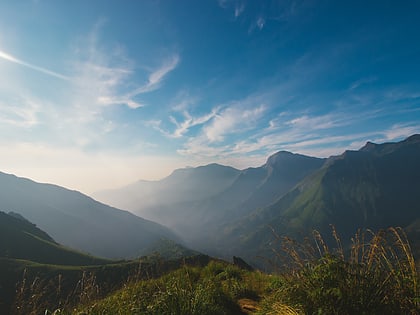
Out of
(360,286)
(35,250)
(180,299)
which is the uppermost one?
(360,286)

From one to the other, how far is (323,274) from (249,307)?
291 cm

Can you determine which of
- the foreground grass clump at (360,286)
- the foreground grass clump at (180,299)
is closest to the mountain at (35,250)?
the foreground grass clump at (180,299)

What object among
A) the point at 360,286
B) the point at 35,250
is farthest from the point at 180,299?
the point at 35,250

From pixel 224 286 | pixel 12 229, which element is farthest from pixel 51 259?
pixel 224 286

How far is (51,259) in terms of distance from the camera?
85.4 metres

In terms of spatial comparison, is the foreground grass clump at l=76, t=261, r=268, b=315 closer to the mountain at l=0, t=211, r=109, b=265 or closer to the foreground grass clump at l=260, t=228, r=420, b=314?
the foreground grass clump at l=260, t=228, r=420, b=314

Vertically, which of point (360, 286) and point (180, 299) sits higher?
point (360, 286)

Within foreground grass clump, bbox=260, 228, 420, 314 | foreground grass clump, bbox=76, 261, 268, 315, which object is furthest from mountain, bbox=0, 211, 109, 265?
foreground grass clump, bbox=260, 228, 420, 314

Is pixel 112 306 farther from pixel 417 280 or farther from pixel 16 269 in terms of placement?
pixel 16 269

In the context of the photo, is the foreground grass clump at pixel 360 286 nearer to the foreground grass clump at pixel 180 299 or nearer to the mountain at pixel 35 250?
the foreground grass clump at pixel 180 299

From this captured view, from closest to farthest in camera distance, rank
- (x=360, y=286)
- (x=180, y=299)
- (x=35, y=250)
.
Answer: (x=360, y=286) → (x=180, y=299) → (x=35, y=250)

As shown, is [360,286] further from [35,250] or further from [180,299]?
[35,250]

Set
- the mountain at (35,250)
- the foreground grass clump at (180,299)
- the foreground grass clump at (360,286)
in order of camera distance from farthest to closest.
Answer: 1. the mountain at (35,250)
2. the foreground grass clump at (180,299)
3. the foreground grass clump at (360,286)

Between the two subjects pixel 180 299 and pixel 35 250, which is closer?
pixel 180 299
